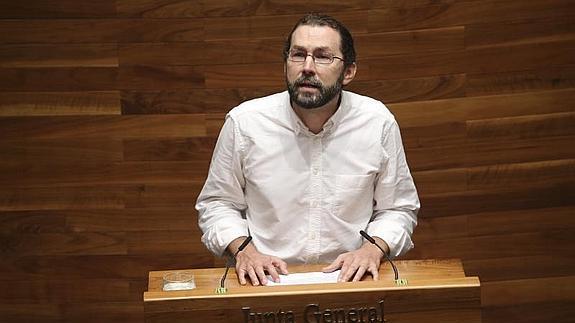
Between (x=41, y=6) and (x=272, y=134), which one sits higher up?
(x=41, y=6)

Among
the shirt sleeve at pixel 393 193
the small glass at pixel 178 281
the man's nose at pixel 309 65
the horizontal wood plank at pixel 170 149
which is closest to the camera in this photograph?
the small glass at pixel 178 281

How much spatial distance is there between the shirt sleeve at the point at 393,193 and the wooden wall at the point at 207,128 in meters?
0.74

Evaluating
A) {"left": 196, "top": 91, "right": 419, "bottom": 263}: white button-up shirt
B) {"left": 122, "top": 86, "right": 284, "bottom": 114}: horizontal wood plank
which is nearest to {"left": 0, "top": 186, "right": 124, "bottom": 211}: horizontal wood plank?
{"left": 122, "top": 86, "right": 284, "bottom": 114}: horizontal wood plank

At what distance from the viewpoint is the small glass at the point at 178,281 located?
2188 mm

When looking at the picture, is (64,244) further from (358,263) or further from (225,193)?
(358,263)

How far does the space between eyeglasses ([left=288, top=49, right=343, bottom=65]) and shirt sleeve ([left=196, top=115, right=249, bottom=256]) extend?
20 centimetres

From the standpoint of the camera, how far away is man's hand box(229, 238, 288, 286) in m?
2.23

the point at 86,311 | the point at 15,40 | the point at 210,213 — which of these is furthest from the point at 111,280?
the point at 210,213

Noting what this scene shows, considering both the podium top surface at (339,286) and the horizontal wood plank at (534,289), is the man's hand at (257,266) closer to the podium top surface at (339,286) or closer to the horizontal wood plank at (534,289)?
the podium top surface at (339,286)

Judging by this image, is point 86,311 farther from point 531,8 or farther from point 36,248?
point 531,8

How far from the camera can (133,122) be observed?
3.19 metres

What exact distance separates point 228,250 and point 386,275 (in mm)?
334

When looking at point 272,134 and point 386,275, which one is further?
point 272,134

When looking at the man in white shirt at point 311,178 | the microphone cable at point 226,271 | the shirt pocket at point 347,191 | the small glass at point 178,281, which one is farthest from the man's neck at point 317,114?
the small glass at point 178,281
